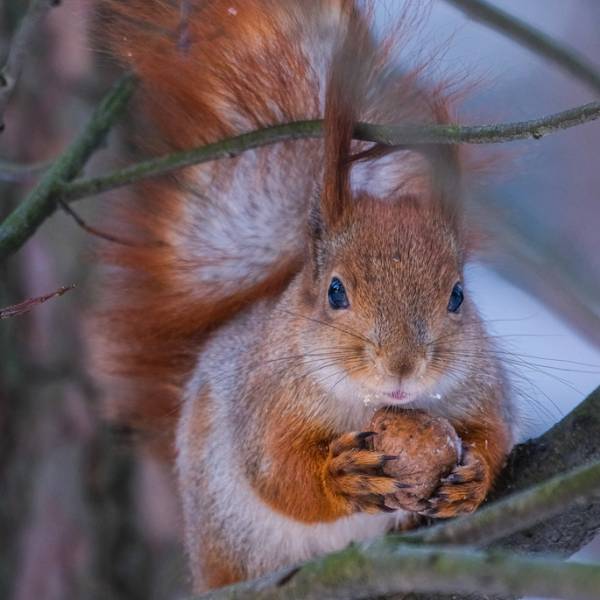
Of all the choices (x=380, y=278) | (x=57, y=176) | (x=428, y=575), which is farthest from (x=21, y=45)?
(x=428, y=575)

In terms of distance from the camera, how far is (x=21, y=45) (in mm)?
1322

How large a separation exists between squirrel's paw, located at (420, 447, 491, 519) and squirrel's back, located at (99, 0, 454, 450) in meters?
0.43

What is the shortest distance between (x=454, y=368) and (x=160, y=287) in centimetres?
59

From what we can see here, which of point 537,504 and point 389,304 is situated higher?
point 389,304

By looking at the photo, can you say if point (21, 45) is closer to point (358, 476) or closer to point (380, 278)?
point (380, 278)

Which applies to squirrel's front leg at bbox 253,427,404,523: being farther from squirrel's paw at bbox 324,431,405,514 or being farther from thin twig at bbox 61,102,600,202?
thin twig at bbox 61,102,600,202

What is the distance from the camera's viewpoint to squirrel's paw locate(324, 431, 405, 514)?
1251 millimetres

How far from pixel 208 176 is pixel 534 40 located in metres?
0.54

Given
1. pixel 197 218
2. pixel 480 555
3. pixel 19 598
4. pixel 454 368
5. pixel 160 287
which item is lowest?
pixel 19 598

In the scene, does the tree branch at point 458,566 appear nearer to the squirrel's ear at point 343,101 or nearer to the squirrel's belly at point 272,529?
the squirrel's belly at point 272,529

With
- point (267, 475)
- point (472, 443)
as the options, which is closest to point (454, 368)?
point (472, 443)

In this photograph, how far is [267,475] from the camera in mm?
1412

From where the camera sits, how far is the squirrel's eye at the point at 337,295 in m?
1.29

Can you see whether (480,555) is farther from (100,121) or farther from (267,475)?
(100,121)
